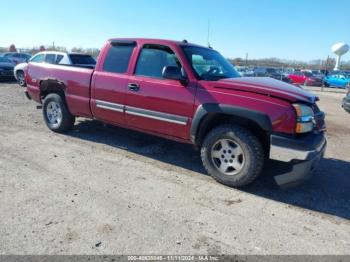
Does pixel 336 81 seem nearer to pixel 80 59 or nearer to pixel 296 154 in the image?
pixel 80 59

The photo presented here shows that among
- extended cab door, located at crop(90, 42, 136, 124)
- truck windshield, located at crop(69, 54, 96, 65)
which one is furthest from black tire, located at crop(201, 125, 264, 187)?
truck windshield, located at crop(69, 54, 96, 65)

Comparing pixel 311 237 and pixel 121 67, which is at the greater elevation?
pixel 121 67

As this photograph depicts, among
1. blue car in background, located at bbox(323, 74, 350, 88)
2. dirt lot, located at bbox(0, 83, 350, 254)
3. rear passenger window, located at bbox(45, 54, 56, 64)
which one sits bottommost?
dirt lot, located at bbox(0, 83, 350, 254)

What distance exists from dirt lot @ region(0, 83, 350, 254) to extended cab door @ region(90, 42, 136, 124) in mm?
686

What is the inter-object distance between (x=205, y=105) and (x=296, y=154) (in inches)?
51.6

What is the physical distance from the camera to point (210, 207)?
374cm

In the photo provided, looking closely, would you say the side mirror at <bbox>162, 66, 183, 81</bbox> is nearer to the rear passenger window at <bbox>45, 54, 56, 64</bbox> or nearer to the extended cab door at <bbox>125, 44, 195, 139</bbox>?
the extended cab door at <bbox>125, 44, 195, 139</bbox>

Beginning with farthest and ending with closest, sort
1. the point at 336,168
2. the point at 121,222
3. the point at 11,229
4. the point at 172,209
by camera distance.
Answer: the point at 336,168 < the point at 172,209 < the point at 121,222 < the point at 11,229

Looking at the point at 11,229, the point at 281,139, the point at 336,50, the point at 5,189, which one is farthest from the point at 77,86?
Result: the point at 336,50

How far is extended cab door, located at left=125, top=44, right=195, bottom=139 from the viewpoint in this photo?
4602 mm

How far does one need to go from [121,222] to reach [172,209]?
619mm

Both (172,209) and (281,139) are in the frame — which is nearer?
(172,209)

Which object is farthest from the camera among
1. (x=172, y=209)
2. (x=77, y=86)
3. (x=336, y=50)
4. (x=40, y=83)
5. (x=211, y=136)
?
(x=336, y=50)

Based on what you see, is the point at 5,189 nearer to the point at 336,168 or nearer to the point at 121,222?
the point at 121,222
